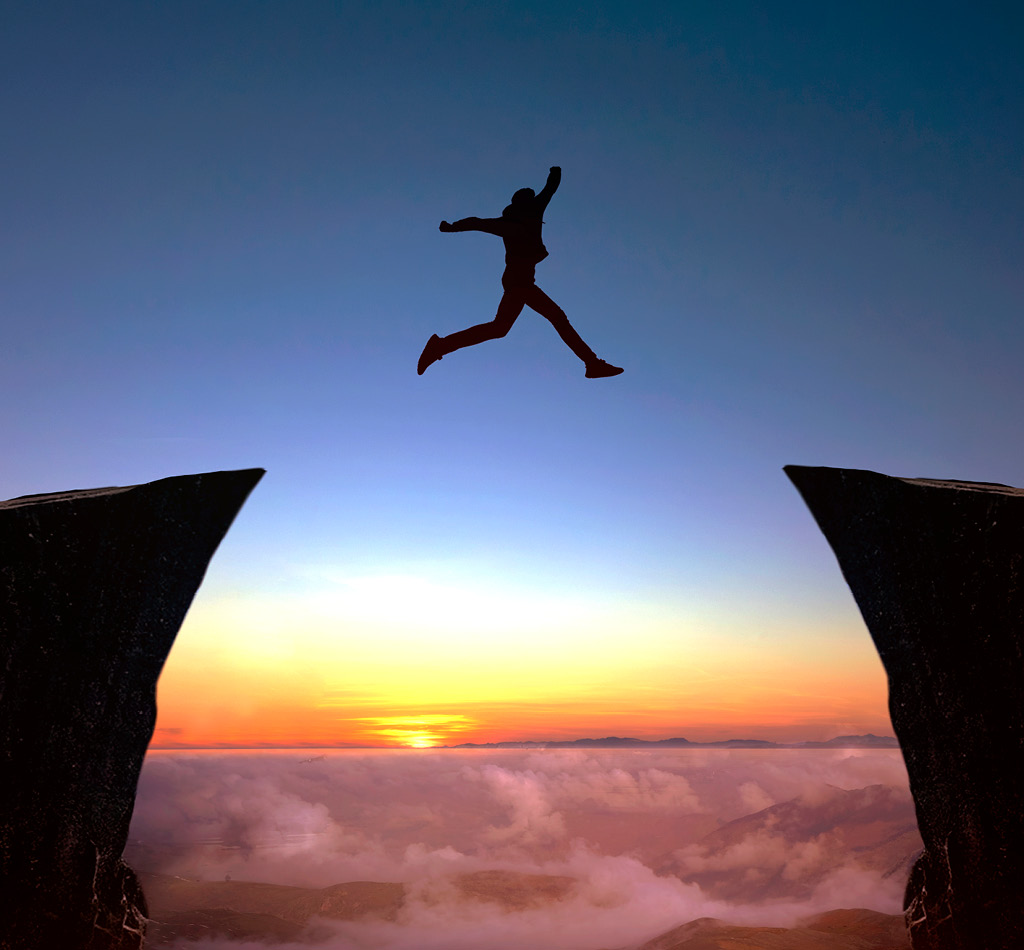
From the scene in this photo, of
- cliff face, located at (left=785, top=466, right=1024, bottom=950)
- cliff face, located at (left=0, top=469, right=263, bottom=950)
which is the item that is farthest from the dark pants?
cliff face, located at (left=785, top=466, right=1024, bottom=950)

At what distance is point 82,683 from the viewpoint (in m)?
5.17

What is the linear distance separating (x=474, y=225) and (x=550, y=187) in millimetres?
1024

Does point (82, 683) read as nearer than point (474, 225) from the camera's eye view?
Yes

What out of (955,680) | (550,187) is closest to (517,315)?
(550,187)

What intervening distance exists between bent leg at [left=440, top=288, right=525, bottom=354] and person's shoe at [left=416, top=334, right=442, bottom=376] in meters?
0.05

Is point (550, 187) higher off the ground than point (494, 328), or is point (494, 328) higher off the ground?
point (550, 187)

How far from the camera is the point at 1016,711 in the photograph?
4.81m

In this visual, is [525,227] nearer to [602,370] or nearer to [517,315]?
[517,315]

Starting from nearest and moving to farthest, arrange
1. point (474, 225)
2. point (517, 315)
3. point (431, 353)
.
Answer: point (474, 225)
point (517, 315)
point (431, 353)

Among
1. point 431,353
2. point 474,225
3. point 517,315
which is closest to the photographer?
point 474,225

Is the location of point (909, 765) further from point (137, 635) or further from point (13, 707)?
point (13, 707)

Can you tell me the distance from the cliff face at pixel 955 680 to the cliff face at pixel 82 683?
215 inches

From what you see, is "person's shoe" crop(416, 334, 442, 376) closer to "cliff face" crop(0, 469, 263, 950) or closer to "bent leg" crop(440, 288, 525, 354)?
"bent leg" crop(440, 288, 525, 354)

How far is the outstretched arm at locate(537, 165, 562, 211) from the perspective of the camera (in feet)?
24.1
